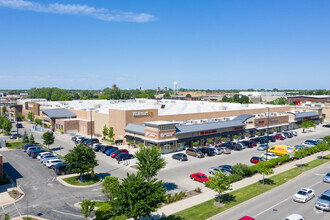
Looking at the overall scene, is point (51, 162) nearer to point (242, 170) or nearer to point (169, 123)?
point (169, 123)

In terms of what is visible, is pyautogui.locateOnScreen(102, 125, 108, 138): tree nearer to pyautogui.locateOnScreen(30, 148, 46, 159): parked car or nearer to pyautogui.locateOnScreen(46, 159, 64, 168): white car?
pyautogui.locateOnScreen(30, 148, 46, 159): parked car

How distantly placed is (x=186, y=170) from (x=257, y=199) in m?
13.4

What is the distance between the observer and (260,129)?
7244 centimetres

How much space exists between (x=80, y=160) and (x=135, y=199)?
56.3 feet

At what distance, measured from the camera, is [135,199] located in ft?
67.2

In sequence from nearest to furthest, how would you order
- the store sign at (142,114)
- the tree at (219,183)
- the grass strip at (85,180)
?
the tree at (219,183) < the grass strip at (85,180) < the store sign at (142,114)

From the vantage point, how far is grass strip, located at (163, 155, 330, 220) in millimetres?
25797

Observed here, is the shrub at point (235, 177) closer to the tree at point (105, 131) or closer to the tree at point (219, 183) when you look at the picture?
the tree at point (219, 183)

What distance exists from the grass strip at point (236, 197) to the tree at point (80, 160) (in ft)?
48.5

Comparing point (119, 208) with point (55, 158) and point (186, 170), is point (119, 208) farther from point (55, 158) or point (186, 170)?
point (55, 158)

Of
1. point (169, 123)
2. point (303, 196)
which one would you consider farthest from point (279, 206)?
point (169, 123)

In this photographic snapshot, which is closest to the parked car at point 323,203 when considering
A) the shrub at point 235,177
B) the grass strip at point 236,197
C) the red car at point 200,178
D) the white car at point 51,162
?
the grass strip at point 236,197

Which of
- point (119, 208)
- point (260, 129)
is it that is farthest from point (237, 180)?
point (260, 129)

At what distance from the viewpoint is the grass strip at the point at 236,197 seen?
1016 inches
